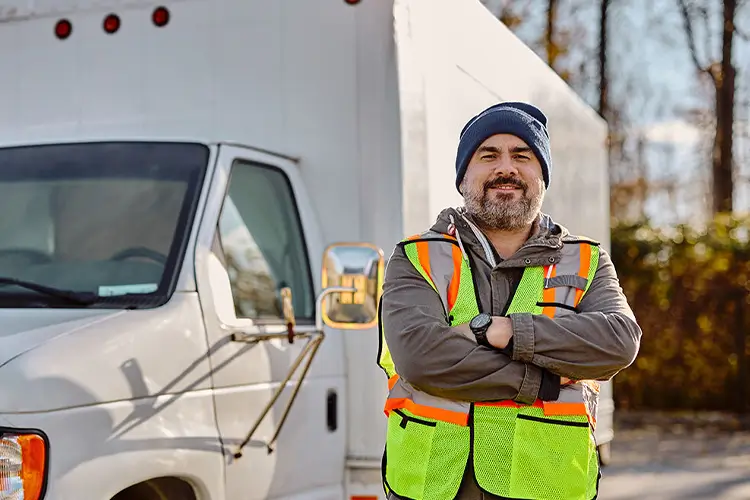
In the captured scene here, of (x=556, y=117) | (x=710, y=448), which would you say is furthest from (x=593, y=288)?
(x=710, y=448)

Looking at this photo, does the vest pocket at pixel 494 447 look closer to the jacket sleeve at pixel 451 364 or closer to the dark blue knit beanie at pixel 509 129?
the jacket sleeve at pixel 451 364

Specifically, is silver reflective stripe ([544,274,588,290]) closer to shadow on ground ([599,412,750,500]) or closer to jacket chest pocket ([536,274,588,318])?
jacket chest pocket ([536,274,588,318])

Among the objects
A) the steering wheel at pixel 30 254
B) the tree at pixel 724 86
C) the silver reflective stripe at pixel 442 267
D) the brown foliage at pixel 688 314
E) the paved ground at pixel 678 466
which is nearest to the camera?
the silver reflective stripe at pixel 442 267

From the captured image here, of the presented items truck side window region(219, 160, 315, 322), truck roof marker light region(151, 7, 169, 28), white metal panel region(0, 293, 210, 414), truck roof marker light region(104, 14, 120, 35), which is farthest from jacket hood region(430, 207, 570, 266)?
truck roof marker light region(104, 14, 120, 35)

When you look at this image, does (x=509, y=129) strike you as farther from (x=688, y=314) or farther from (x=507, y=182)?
(x=688, y=314)

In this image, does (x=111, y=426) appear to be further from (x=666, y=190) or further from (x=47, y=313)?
(x=666, y=190)

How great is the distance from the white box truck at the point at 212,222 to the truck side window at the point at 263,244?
11 millimetres

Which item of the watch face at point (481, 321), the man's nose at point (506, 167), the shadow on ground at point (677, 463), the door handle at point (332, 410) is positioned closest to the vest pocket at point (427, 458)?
the watch face at point (481, 321)

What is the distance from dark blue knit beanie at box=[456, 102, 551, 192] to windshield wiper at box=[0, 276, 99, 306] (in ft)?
4.67

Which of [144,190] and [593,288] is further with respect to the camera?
[144,190]

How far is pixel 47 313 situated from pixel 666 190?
30.6 meters

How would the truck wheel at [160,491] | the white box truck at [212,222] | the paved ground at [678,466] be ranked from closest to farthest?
the white box truck at [212,222] < the truck wheel at [160,491] < the paved ground at [678,466]

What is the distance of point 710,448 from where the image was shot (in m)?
11.5

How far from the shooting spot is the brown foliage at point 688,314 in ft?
42.7
